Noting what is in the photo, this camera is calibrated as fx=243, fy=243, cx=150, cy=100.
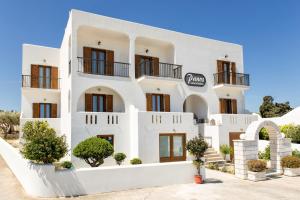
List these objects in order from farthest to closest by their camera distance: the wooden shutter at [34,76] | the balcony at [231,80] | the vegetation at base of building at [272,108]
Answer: the vegetation at base of building at [272,108] → the balcony at [231,80] → the wooden shutter at [34,76]

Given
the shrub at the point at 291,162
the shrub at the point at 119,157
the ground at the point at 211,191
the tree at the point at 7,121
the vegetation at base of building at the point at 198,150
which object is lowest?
the ground at the point at 211,191

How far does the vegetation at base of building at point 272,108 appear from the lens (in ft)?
139

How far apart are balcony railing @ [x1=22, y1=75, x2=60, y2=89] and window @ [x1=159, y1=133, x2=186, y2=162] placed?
10713 mm

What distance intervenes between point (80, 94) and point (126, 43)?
5.56 metres

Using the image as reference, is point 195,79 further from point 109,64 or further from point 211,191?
point 211,191

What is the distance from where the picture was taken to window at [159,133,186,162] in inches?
633

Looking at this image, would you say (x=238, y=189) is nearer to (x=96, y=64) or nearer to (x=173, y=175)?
(x=173, y=175)

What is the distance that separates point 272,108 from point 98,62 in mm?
37176

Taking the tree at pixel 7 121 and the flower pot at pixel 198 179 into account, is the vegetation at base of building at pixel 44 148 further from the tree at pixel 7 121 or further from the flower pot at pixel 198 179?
the tree at pixel 7 121

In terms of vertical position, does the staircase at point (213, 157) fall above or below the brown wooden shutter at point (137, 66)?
below

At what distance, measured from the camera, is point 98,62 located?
56.1 feet

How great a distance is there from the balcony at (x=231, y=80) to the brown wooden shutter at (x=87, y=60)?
1035cm

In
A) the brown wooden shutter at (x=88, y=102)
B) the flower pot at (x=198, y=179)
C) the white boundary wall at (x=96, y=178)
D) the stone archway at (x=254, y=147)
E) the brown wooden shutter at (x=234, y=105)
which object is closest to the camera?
the white boundary wall at (x=96, y=178)

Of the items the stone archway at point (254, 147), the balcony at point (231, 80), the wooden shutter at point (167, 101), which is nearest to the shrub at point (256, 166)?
the stone archway at point (254, 147)
